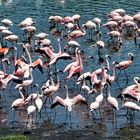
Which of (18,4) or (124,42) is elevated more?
(18,4)

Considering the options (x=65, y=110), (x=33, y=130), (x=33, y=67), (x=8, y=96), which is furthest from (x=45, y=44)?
(x=33, y=130)

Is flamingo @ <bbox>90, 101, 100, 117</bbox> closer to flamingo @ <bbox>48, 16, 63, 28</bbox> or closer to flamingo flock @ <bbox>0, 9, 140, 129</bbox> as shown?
flamingo flock @ <bbox>0, 9, 140, 129</bbox>

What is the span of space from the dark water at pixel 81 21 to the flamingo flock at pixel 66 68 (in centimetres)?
22

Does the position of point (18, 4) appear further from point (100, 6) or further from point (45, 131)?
point (45, 131)

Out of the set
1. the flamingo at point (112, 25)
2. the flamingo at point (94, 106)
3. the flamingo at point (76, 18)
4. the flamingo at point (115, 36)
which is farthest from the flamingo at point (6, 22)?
the flamingo at point (94, 106)

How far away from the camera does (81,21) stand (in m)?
35.3

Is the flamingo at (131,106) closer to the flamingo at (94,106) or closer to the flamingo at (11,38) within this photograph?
the flamingo at (94,106)

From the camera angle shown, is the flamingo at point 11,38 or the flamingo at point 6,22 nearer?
the flamingo at point 11,38

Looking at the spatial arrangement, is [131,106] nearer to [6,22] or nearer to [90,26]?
[90,26]

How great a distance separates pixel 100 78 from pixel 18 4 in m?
21.1

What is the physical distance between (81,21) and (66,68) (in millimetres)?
12344

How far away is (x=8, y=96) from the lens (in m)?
21.9

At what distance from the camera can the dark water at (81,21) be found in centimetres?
1894

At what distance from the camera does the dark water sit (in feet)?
62.1
